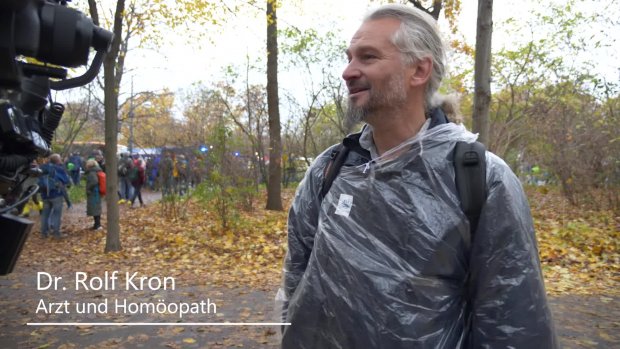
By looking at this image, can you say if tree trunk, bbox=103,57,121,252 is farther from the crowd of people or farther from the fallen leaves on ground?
the fallen leaves on ground

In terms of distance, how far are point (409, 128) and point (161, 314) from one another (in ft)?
13.9

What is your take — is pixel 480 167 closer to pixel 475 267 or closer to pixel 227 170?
pixel 475 267

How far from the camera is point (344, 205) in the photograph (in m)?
1.60

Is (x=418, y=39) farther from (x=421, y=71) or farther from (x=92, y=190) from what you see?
(x=92, y=190)

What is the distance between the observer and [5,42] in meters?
1.43

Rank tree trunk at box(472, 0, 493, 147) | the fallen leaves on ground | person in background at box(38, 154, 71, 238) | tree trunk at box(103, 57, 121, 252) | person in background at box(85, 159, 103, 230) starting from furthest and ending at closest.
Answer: person in background at box(85, 159, 103, 230) → person in background at box(38, 154, 71, 238) → tree trunk at box(103, 57, 121, 252) → tree trunk at box(472, 0, 493, 147) → the fallen leaves on ground

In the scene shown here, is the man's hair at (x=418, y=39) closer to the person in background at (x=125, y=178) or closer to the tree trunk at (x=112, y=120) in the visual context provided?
the tree trunk at (x=112, y=120)

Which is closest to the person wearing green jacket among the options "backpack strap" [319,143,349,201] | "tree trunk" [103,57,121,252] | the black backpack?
"tree trunk" [103,57,121,252]

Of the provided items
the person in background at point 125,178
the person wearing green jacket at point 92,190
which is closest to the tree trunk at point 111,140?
the person wearing green jacket at point 92,190

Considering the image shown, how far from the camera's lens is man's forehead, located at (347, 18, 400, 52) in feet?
5.18

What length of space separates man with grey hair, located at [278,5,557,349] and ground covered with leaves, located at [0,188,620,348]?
1619 mm

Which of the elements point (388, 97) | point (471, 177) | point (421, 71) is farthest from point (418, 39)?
point (471, 177)

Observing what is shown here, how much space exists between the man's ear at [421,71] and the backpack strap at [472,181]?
0.29 metres

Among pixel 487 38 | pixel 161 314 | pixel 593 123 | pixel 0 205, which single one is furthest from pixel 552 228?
pixel 0 205
